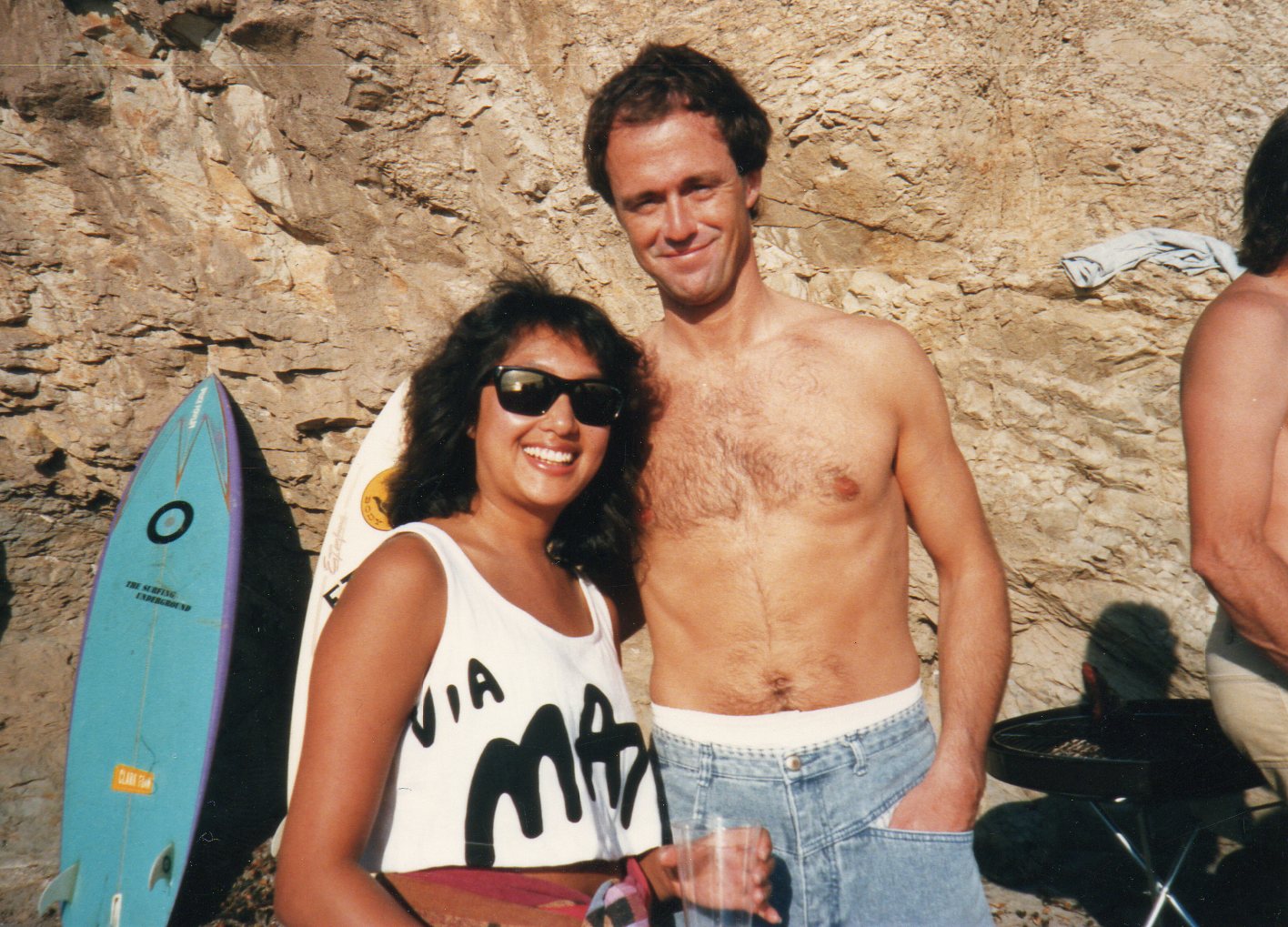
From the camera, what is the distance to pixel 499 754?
145 cm

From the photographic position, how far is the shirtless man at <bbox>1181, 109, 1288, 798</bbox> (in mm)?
1810

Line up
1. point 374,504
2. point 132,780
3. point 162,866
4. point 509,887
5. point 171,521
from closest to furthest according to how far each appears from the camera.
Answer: point 509,887
point 162,866
point 132,780
point 374,504
point 171,521

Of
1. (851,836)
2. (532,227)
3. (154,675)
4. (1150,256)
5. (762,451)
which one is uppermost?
(532,227)

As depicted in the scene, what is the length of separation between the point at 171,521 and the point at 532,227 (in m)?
2.14

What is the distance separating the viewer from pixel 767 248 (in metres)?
3.54

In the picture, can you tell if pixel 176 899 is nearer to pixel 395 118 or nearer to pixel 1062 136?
pixel 395 118

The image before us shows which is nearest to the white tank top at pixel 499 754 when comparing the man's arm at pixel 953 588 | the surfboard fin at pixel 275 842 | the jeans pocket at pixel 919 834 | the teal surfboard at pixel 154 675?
the jeans pocket at pixel 919 834

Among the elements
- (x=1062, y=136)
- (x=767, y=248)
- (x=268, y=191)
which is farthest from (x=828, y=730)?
(x=268, y=191)

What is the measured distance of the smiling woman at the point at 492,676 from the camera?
1326 mm

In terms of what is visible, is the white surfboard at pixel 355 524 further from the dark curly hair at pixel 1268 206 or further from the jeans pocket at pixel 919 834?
the dark curly hair at pixel 1268 206

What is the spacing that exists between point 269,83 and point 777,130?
2.21 m

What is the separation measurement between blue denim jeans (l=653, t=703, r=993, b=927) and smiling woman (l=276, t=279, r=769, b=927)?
251 mm

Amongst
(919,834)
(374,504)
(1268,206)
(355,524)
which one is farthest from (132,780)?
(1268,206)

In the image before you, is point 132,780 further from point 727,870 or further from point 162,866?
point 727,870
